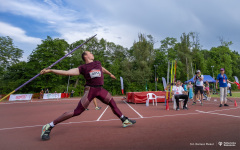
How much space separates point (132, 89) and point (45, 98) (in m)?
20.8

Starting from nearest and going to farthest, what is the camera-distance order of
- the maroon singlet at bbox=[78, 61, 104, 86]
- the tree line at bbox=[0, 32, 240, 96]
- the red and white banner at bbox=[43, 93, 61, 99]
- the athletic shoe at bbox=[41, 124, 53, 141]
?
the athletic shoe at bbox=[41, 124, 53, 141], the maroon singlet at bbox=[78, 61, 104, 86], the red and white banner at bbox=[43, 93, 61, 99], the tree line at bbox=[0, 32, 240, 96]

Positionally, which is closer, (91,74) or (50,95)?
(91,74)

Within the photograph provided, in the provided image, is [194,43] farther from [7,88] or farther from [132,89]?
[7,88]

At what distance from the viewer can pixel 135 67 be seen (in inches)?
1736

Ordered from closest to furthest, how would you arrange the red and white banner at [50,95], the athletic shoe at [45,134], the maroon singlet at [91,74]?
the athletic shoe at [45,134]
the maroon singlet at [91,74]
the red and white banner at [50,95]

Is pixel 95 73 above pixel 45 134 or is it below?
above

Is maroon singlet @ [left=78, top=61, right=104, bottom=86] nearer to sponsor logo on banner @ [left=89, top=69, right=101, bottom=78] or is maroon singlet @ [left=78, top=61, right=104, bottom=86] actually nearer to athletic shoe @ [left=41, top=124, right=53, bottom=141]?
sponsor logo on banner @ [left=89, top=69, right=101, bottom=78]

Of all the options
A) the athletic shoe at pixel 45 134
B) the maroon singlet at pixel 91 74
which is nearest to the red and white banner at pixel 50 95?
the athletic shoe at pixel 45 134

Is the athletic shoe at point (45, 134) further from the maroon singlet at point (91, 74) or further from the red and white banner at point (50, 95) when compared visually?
the red and white banner at point (50, 95)

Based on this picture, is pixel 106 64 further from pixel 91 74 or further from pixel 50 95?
pixel 91 74

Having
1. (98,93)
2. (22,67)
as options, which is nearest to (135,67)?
(22,67)

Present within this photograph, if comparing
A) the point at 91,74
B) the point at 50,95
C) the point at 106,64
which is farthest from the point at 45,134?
the point at 106,64

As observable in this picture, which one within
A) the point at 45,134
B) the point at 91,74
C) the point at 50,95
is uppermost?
the point at 91,74

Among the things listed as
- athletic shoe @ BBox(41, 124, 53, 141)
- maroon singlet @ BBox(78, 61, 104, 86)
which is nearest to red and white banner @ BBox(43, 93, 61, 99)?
athletic shoe @ BBox(41, 124, 53, 141)
